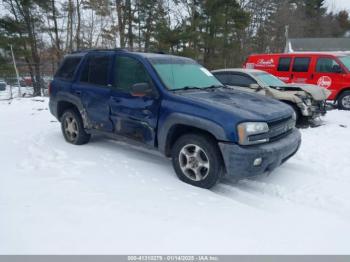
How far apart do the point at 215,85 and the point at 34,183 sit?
3159 millimetres

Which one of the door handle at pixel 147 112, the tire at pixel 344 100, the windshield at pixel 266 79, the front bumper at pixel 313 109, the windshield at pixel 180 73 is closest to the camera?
the door handle at pixel 147 112

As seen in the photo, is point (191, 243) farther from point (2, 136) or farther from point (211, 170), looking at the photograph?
point (2, 136)

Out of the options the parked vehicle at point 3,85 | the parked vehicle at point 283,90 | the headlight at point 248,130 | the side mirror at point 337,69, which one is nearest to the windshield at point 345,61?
the side mirror at point 337,69

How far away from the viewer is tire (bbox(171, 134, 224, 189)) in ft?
12.8

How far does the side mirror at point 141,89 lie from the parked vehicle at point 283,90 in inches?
166

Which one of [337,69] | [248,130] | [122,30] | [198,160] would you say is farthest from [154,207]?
[122,30]

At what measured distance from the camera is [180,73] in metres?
4.86

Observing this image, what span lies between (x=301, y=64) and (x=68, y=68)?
28.6ft

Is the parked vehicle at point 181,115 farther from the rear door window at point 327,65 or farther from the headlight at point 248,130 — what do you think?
the rear door window at point 327,65

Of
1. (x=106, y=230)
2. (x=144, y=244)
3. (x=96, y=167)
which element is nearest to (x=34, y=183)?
(x=96, y=167)

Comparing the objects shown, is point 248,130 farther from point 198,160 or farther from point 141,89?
point 141,89

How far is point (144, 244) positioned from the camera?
9.12 ft

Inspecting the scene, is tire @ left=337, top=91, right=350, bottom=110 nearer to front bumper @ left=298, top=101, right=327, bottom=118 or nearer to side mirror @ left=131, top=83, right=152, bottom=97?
front bumper @ left=298, top=101, right=327, bottom=118

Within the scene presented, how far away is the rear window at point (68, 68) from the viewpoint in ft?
19.1
